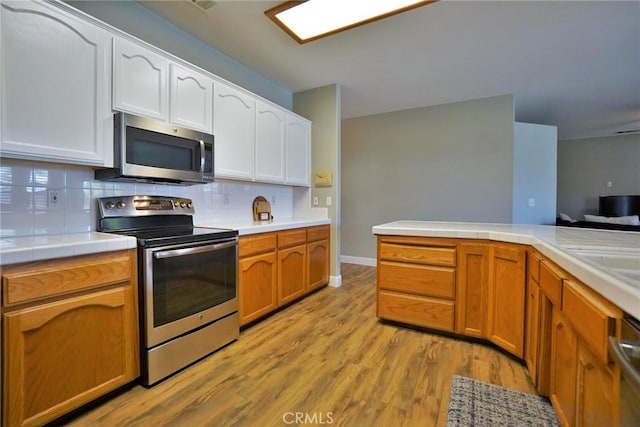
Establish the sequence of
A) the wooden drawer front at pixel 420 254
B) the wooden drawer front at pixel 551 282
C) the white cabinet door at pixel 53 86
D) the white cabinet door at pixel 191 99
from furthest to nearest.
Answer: the wooden drawer front at pixel 420 254, the white cabinet door at pixel 191 99, the white cabinet door at pixel 53 86, the wooden drawer front at pixel 551 282

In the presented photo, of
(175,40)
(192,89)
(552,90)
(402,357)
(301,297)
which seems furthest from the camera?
(552,90)

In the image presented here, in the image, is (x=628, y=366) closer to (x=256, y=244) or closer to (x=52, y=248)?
(x=52, y=248)

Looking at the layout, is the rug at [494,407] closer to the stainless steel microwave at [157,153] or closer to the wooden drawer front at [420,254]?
the wooden drawer front at [420,254]

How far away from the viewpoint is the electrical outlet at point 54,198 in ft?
5.55

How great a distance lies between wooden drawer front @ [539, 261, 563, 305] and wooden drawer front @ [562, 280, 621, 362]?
0.11 m

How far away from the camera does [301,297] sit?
10.2 feet

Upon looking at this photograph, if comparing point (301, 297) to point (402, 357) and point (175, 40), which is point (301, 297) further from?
point (175, 40)

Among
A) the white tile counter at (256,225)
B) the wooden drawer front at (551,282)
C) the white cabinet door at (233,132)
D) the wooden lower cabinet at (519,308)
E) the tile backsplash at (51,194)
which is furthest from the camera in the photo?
the white cabinet door at (233,132)

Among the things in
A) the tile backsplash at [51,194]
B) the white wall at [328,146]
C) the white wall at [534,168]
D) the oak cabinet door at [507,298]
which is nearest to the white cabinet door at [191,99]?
the tile backsplash at [51,194]

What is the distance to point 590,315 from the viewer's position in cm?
91

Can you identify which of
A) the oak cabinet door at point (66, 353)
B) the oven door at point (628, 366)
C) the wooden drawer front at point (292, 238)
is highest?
the wooden drawer front at point (292, 238)

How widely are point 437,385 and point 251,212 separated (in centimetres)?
232

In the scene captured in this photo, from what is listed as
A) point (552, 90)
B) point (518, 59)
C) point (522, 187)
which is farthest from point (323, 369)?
point (552, 90)

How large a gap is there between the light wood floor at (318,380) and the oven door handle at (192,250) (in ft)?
2.42
